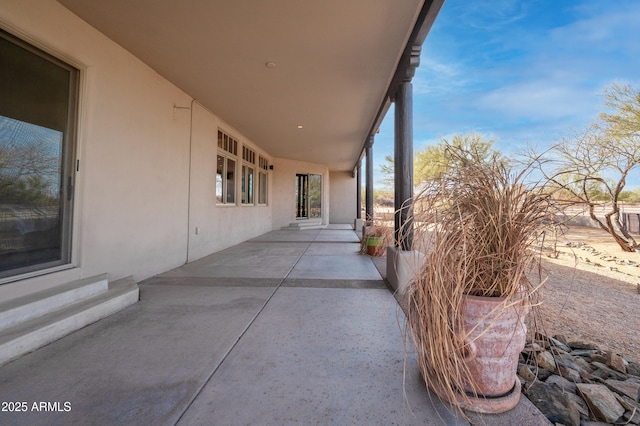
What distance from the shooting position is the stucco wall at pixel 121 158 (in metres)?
2.46

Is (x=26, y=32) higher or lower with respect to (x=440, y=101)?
lower

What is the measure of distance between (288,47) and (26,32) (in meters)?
2.32

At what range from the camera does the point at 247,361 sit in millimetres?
1706

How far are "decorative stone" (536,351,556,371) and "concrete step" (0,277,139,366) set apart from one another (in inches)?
133

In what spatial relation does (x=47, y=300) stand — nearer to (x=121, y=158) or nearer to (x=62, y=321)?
(x=62, y=321)

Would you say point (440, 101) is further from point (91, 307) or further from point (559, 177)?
point (91, 307)

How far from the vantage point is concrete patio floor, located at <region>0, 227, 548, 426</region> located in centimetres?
126

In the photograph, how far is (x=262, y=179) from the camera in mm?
9312

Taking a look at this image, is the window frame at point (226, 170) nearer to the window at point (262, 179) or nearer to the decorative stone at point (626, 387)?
the window at point (262, 179)

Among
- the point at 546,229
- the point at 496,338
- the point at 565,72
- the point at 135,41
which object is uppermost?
the point at 565,72

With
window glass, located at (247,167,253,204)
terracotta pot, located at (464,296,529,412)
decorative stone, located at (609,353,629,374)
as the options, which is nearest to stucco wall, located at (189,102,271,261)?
window glass, located at (247,167,253,204)

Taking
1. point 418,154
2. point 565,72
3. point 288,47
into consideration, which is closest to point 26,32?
point 288,47

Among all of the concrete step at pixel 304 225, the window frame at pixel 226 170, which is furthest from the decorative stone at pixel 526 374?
the concrete step at pixel 304 225

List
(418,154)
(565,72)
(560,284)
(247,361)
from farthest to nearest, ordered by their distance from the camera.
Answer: (418,154)
(565,72)
(560,284)
(247,361)
